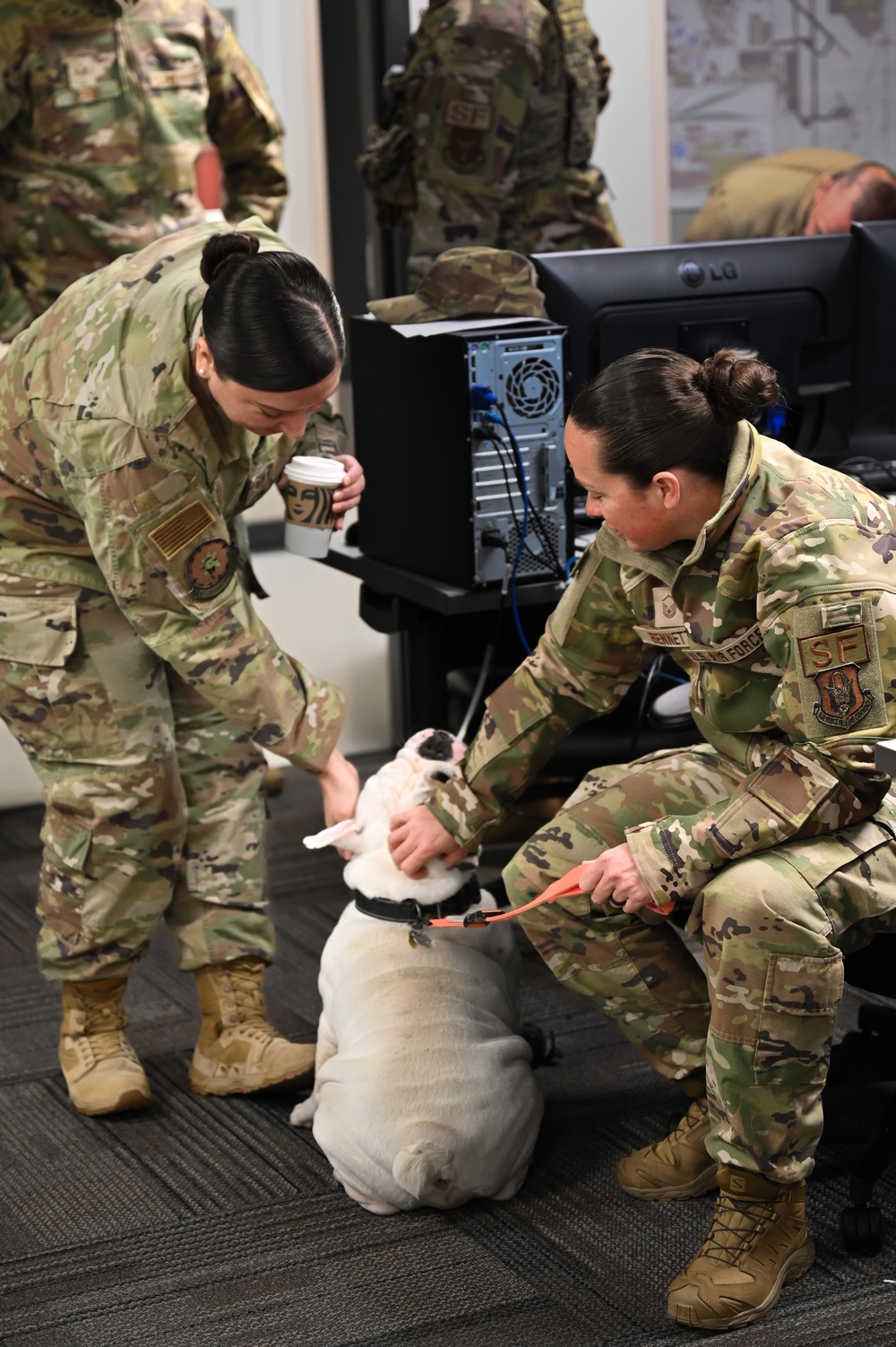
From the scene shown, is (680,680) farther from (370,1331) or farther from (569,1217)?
(370,1331)

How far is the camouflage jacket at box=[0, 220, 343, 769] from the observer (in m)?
1.85

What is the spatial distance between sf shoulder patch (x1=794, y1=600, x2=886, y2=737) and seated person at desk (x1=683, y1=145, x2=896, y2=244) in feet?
6.53

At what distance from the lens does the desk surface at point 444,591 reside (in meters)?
2.29

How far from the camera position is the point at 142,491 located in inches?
72.9

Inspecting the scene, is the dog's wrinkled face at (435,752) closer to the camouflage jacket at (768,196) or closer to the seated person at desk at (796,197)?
the seated person at desk at (796,197)

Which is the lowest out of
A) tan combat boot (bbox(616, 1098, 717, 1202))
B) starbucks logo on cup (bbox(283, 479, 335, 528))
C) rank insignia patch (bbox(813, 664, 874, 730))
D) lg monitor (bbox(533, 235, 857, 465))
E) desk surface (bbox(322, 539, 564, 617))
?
tan combat boot (bbox(616, 1098, 717, 1202))

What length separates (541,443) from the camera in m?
2.29

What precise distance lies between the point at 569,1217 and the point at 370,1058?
13.3 inches

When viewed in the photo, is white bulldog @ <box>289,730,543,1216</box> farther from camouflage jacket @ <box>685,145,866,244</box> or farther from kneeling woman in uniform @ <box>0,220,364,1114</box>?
camouflage jacket @ <box>685,145,866,244</box>

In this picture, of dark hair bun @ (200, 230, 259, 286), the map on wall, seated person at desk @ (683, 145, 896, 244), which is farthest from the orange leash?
the map on wall

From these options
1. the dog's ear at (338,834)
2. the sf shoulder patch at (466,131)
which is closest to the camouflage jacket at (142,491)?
the dog's ear at (338,834)

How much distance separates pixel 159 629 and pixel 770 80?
11.1 feet

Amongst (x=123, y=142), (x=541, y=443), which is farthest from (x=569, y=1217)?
(x=123, y=142)

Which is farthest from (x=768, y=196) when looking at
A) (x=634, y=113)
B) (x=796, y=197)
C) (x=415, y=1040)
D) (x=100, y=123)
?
(x=415, y=1040)
